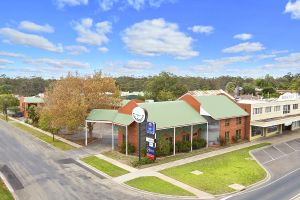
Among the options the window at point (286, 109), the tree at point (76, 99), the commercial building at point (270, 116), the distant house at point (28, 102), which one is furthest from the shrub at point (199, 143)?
the distant house at point (28, 102)

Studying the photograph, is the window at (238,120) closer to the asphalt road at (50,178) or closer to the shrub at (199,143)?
the shrub at (199,143)

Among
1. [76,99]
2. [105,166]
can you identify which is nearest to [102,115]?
[76,99]

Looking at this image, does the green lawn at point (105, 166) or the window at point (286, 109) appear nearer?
the green lawn at point (105, 166)

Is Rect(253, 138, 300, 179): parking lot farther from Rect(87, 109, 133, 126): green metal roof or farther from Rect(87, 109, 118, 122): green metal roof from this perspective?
Rect(87, 109, 118, 122): green metal roof

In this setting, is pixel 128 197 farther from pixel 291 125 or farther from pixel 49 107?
pixel 291 125

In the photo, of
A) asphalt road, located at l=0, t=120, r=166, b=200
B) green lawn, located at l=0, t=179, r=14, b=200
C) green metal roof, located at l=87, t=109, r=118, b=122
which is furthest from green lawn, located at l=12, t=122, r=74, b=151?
green lawn, located at l=0, t=179, r=14, b=200
